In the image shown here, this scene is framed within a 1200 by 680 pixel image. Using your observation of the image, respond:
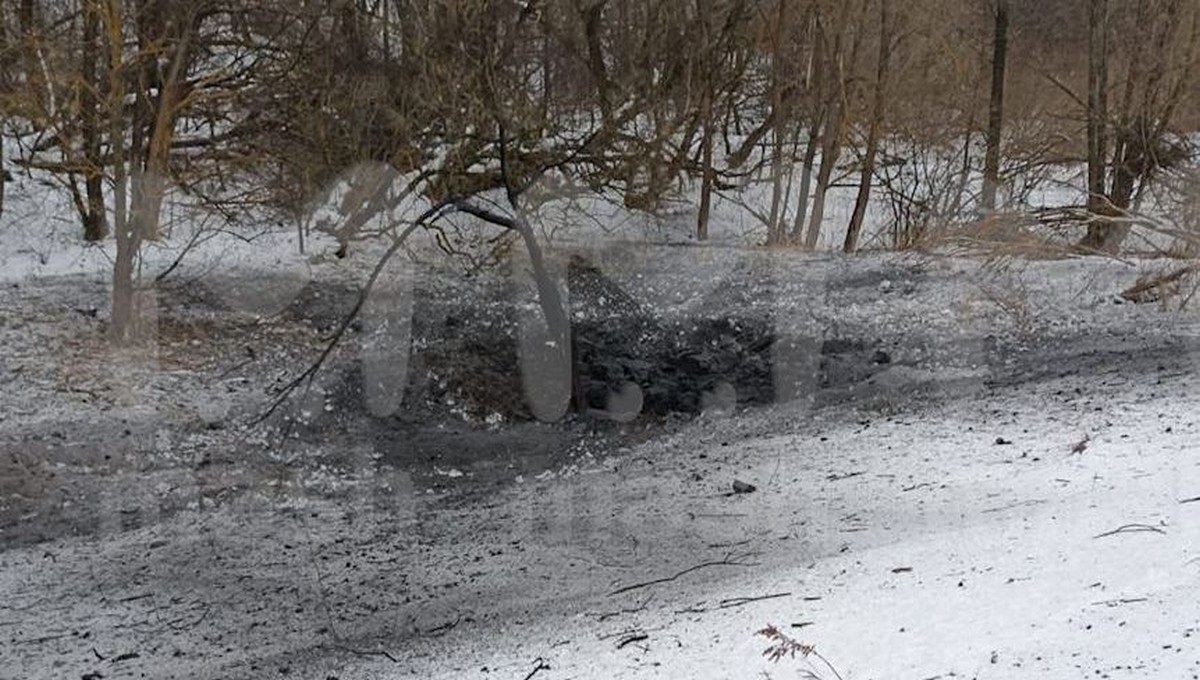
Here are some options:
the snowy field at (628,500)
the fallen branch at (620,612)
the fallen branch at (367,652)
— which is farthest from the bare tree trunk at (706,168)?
the fallen branch at (367,652)

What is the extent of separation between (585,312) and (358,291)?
2424 mm

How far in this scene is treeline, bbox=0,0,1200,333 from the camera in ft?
36.8

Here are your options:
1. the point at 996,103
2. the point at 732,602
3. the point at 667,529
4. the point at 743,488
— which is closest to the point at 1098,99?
the point at 996,103

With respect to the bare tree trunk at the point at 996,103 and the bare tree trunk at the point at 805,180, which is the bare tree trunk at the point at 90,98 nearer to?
the bare tree trunk at the point at 805,180

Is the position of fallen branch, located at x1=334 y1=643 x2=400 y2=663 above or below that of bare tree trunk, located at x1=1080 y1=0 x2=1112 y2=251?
below

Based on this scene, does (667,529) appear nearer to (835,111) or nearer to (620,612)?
(620,612)

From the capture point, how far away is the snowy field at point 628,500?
4977 mm

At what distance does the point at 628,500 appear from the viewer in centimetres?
773

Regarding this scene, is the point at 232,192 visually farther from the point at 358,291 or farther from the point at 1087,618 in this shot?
the point at 1087,618

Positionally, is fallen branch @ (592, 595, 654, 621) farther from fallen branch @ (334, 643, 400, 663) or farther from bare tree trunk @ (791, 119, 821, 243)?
bare tree trunk @ (791, 119, 821, 243)

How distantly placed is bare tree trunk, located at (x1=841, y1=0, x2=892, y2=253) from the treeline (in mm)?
38

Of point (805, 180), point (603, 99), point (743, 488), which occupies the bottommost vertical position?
point (743, 488)

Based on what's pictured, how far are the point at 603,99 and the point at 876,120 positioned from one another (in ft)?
12.2

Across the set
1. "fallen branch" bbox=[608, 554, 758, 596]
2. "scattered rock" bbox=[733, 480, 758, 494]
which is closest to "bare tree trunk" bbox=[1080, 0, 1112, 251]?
"scattered rock" bbox=[733, 480, 758, 494]
